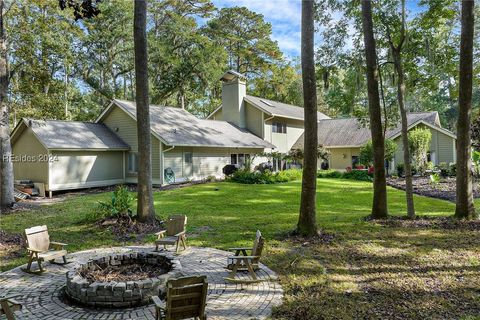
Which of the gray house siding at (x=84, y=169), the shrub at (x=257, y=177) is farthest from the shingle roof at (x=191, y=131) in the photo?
the gray house siding at (x=84, y=169)

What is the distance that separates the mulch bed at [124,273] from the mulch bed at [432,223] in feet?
24.3

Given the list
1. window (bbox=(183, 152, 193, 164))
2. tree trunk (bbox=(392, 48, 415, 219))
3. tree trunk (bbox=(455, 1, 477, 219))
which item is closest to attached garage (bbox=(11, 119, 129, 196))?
window (bbox=(183, 152, 193, 164))

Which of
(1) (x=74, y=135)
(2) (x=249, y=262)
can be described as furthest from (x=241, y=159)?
(2) (x=249, y=262)

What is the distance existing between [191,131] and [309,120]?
1676 centimetres

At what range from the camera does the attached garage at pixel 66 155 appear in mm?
19812

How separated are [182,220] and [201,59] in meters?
29.1

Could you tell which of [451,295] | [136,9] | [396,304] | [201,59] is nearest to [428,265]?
[451,295]

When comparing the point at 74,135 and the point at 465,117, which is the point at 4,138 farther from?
the point at 465,117

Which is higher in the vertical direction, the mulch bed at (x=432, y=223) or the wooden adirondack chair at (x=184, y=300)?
the wooden adirondack chair at (x=184, y=300)

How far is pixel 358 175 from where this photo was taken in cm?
2533

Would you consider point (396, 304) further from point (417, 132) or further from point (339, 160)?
point (339, 160)

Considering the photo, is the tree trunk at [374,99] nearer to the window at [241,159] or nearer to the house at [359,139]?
the house at [359,139]

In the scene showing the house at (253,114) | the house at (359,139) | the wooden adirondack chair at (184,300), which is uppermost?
the house at (253,114)

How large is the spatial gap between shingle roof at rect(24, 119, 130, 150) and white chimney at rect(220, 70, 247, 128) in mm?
11426
